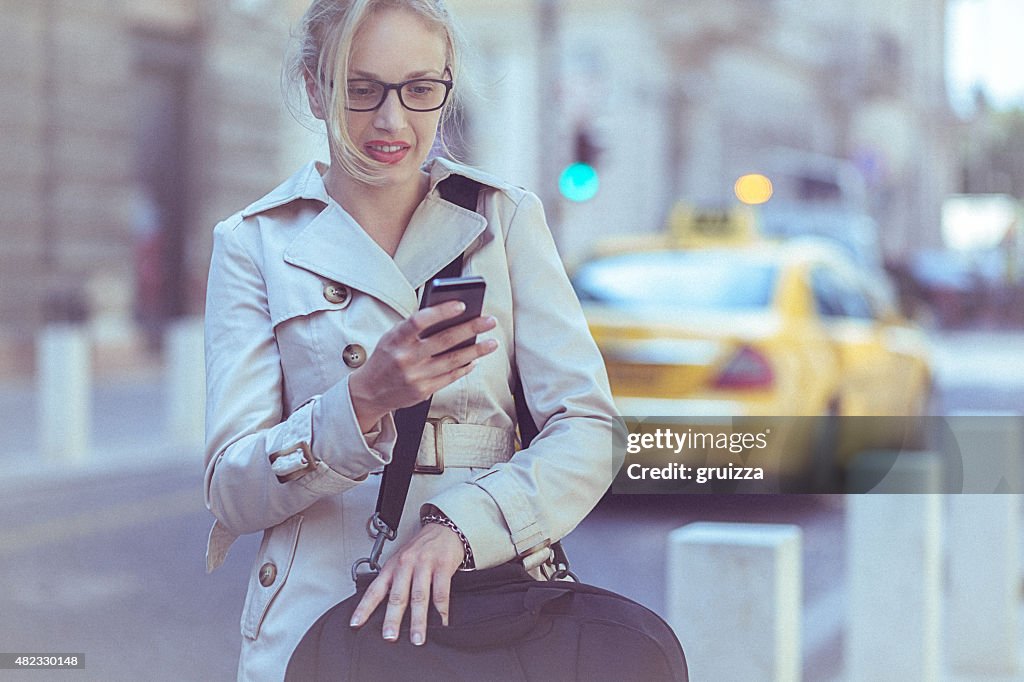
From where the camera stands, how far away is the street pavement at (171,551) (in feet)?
13.3

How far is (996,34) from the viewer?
3773 millimetres

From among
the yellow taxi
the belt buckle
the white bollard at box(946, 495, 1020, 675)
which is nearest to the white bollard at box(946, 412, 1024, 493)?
the yellow taxi

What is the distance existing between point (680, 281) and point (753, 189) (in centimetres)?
149

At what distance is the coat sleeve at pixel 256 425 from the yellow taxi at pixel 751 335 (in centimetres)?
149

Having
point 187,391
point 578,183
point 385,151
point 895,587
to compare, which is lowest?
point 895,587

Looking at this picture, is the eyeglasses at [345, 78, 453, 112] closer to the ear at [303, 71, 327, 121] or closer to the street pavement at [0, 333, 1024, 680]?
the ear at [303, 71, 327, 121]

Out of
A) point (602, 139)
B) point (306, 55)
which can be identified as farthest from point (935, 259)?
point (602, 139)

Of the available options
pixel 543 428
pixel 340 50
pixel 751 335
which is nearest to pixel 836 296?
pixel 751 335

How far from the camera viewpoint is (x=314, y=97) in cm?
209

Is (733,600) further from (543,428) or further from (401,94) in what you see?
(401,94)

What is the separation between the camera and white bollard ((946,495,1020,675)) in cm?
443

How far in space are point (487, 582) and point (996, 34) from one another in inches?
98.2

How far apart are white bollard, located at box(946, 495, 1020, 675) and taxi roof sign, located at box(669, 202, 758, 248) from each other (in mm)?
1517

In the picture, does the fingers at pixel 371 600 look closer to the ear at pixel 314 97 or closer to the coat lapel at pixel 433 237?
the coat lapel at pixel 433 237
